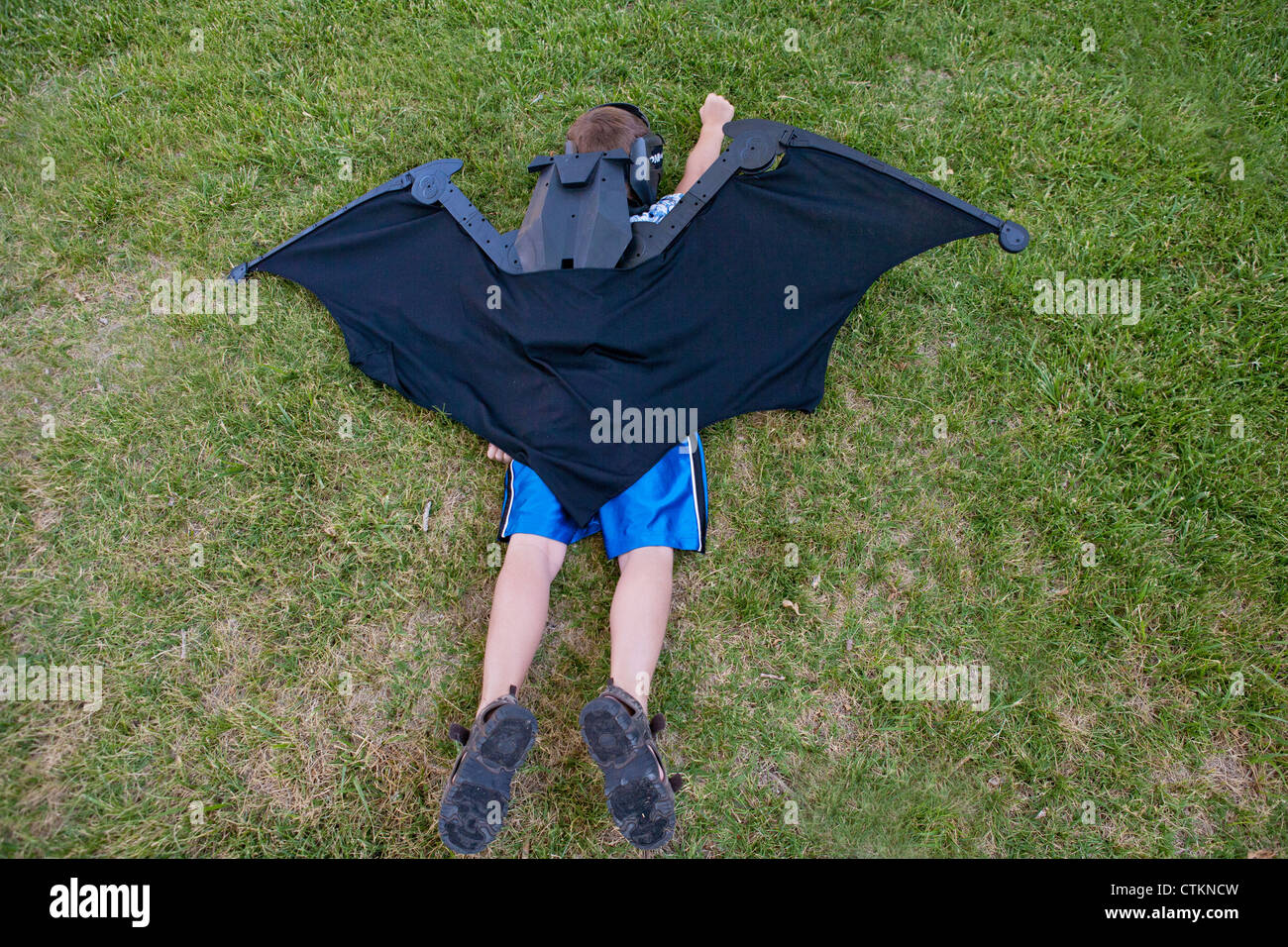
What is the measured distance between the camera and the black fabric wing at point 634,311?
2.50 metres

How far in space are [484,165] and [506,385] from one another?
1.36m

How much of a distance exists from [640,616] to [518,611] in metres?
0.41

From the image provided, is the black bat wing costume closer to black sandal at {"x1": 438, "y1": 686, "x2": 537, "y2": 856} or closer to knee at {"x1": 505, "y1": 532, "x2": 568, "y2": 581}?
knee at {"x1": 505, "y1": 532, "x2": 568, "y2": 581}

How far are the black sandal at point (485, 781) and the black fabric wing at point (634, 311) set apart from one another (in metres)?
0.72

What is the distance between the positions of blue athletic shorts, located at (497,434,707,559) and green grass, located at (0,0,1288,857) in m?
0.31

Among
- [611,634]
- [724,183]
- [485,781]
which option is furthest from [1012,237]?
[485,781]

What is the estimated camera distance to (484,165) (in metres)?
3.35

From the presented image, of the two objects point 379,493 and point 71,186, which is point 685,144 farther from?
point 71,186

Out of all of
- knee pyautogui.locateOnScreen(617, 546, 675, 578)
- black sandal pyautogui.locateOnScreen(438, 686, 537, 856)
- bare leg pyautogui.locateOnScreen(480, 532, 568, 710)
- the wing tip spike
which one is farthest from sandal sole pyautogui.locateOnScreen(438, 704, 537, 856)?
the wing tip spike

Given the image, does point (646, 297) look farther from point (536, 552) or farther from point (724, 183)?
point (536, 552)

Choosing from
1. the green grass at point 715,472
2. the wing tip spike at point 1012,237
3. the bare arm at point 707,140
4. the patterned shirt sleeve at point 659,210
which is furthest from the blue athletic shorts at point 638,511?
the wing tip spike at point 1012,237

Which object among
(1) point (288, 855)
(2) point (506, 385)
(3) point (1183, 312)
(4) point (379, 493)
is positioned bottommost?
(1) point (288, 855)

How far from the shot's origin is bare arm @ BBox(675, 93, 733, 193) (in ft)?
9.99

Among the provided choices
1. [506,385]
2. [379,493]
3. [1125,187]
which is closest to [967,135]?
[1125,187]
